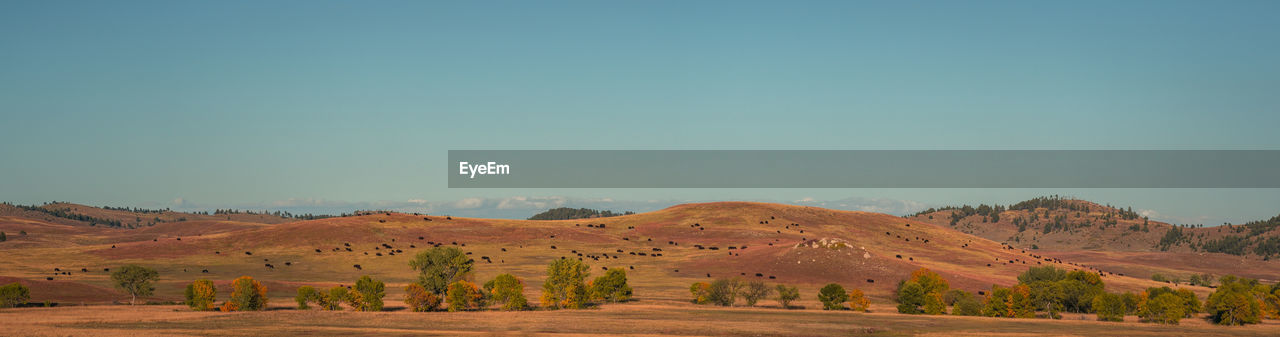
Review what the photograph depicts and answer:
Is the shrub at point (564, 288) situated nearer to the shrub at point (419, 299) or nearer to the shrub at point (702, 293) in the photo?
the shrub at point (419, 299)

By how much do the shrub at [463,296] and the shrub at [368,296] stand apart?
8.50 metres

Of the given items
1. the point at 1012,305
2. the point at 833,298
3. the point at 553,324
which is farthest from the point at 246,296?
the point at 1012,305

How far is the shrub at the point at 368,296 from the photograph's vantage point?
107688 millimetres

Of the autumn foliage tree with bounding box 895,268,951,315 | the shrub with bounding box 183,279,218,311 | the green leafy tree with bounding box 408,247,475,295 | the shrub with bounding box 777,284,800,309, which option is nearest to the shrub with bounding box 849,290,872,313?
the autumn foliage tree with bounding box 895,268,951,315

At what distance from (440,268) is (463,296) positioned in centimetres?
1077

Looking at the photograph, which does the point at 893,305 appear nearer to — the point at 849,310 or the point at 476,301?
the point at 849,310

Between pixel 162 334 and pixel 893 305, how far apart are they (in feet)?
310

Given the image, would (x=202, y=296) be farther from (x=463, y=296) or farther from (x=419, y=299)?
(x=463, y=296)

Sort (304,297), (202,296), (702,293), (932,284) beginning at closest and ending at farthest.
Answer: (202,296)
(304,297)
(702,293)
(932,284)

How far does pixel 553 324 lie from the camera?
305 feet

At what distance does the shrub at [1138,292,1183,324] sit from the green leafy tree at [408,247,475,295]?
87.0m

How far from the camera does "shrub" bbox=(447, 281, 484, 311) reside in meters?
110

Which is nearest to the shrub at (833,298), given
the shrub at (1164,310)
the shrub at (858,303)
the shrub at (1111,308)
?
the shrub at (858,303)

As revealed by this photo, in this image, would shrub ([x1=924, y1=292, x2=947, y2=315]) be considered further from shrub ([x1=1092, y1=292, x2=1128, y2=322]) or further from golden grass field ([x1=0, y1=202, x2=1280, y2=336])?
shrub ([x1=1092, y1=292, x2=1128, y2=322])
